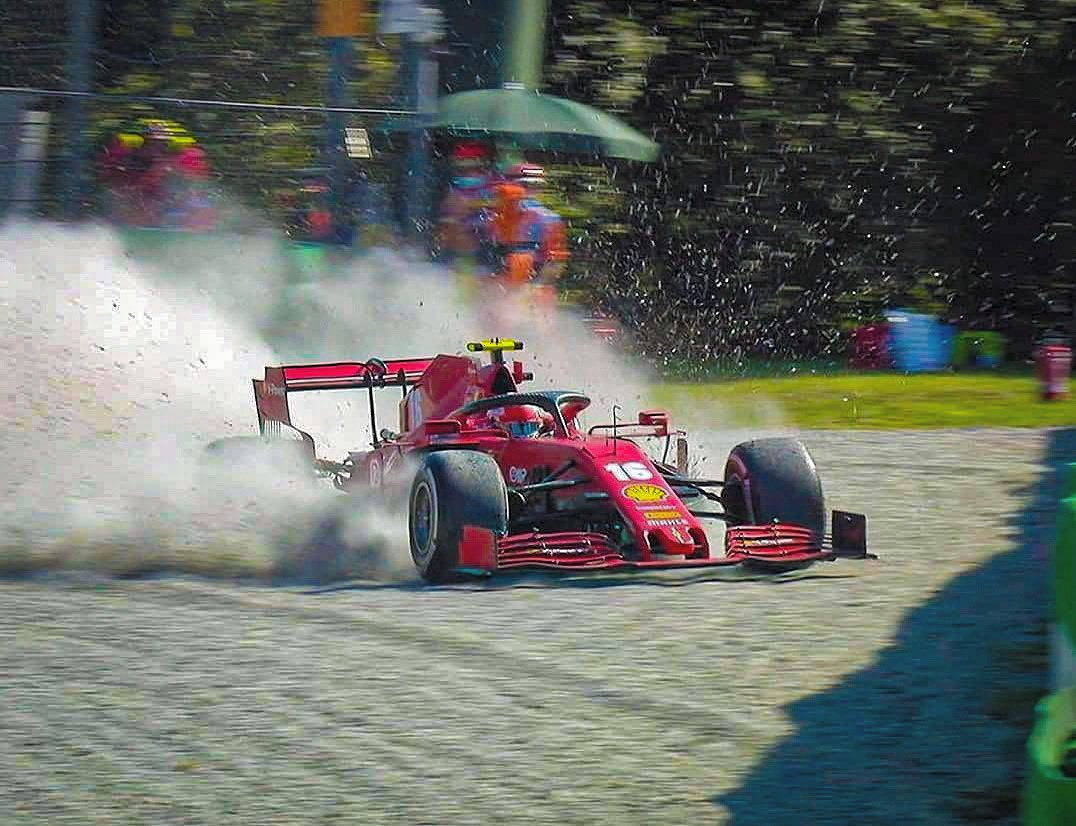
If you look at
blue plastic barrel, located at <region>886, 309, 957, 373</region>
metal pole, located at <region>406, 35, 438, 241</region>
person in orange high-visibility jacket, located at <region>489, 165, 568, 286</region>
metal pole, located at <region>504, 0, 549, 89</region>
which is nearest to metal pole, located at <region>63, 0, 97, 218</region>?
metal pole, located at <region>406, 35, 438, 241</region>

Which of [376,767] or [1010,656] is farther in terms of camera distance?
[1010,656]

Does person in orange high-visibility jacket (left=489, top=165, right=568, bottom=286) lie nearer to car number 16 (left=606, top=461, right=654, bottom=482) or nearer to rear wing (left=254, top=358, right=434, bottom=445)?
rear wing (left=254, top=358, right=434, bottom=445)

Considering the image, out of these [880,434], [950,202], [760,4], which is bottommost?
[880,434]

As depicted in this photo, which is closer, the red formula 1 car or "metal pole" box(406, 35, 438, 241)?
the red formula 1 car

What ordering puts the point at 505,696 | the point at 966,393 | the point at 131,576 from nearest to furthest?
the point at 505,696 → the point at 131,576 → the point at 966,393

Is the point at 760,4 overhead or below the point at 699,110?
overhead

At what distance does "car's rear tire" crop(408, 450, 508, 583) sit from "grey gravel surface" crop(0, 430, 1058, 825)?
0.23 m

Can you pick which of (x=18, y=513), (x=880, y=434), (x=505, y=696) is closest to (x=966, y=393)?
(x=880, y=434)

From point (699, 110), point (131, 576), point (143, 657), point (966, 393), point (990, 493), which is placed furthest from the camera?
point (699, 110)

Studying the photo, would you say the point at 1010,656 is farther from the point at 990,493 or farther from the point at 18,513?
the point at 18,513

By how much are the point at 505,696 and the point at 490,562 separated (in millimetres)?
1554

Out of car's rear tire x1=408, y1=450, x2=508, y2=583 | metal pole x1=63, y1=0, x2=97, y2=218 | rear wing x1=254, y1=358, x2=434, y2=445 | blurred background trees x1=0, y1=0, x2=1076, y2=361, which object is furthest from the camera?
blurred background trees x1=0, y1=0, x2=1076, y2=361

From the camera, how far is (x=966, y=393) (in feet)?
44.6

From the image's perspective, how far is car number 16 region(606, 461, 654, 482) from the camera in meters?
6.63
